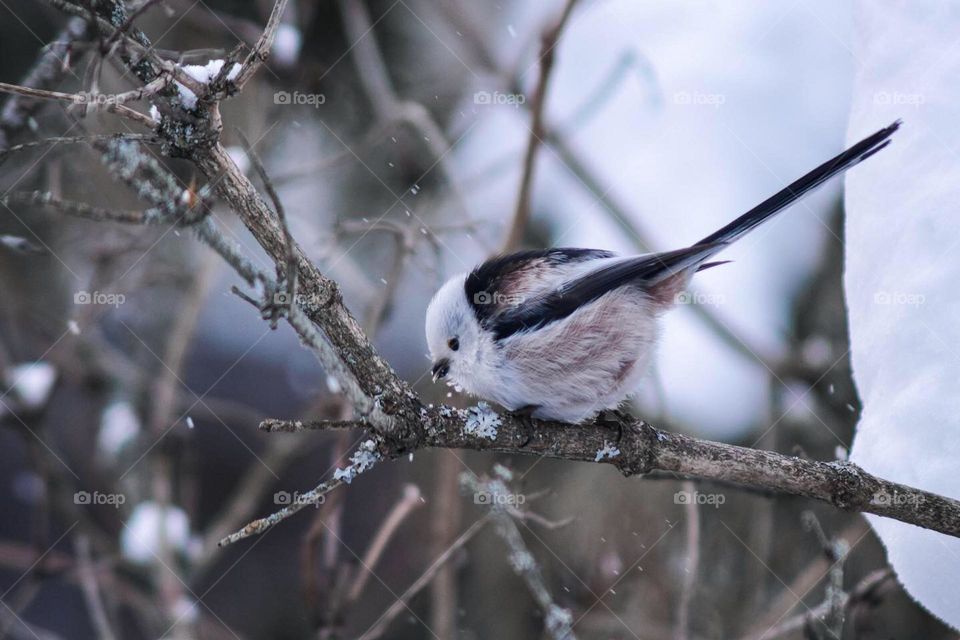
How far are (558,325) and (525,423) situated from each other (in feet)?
1.31

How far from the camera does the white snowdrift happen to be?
220cm

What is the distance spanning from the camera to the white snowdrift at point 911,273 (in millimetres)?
2201

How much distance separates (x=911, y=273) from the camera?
2.31 meters

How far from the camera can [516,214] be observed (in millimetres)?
3670

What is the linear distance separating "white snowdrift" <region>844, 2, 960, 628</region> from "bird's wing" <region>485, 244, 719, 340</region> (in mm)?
576

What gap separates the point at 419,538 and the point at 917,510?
11.8 feet

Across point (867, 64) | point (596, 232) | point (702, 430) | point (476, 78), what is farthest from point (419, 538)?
point (867, 64)
